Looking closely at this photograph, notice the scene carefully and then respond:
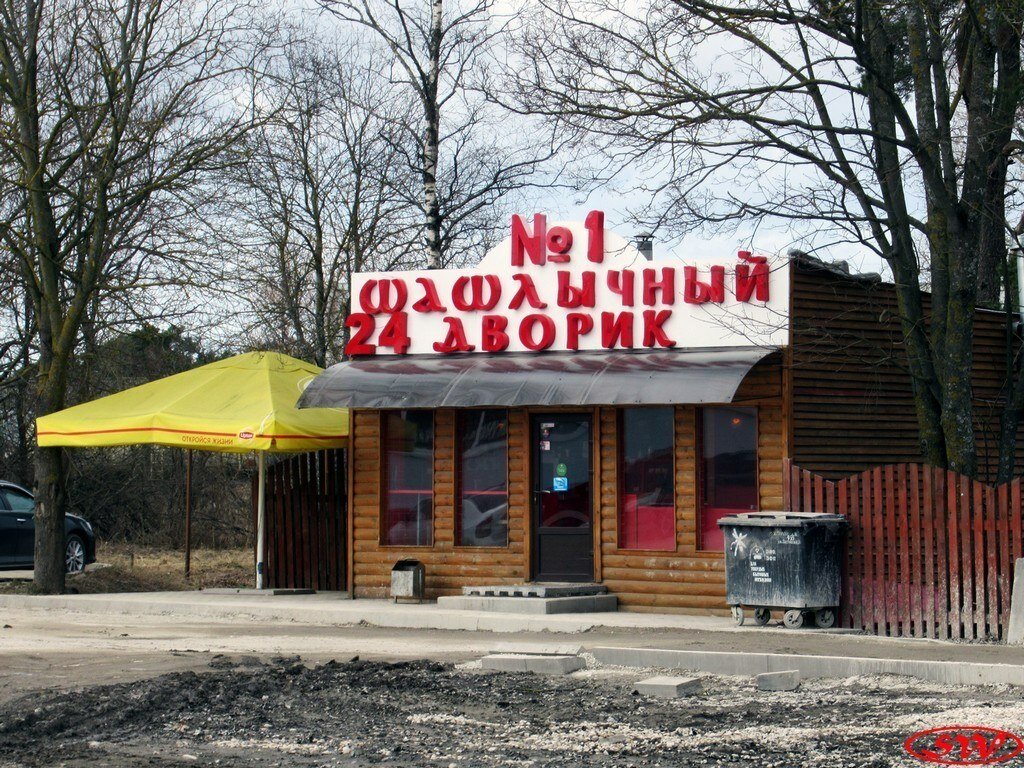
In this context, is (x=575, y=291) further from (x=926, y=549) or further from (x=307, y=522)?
(x=307, y=522)

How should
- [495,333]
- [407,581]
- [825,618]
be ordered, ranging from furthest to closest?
[495,333] → [407,581] → [825,618]

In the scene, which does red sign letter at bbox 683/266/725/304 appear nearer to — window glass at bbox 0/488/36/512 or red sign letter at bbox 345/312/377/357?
red sign letter at bbox 345/312/377/357

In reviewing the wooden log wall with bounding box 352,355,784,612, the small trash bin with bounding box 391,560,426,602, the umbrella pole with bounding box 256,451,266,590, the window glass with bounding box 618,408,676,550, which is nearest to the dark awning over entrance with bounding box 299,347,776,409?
the wooden log wall with bounding box 352,355,784,612

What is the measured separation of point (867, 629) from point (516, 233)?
21.9 ft

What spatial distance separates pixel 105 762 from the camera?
8.02 m

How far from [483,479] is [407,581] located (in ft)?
5.21

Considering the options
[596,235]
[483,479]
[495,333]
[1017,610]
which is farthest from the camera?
[483,479]

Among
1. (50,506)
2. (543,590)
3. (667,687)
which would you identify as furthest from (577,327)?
(50,506)

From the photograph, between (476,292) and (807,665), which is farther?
(476,292)

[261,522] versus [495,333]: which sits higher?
[495,333]

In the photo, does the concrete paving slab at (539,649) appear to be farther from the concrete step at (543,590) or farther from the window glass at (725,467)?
the window glass at (725,467)

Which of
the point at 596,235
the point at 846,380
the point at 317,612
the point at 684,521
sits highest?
the point at 596,235
